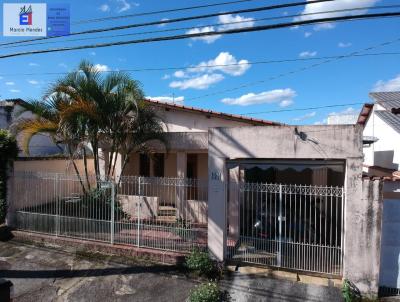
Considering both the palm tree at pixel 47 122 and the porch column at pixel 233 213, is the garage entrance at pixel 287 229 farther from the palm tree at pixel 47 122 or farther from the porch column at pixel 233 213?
the palm tree at pixel 47 122

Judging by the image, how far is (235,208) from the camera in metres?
10.2

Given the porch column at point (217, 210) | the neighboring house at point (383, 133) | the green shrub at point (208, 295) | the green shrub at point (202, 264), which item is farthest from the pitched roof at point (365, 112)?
the green shrub at point (208, 295)

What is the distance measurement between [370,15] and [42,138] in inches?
689

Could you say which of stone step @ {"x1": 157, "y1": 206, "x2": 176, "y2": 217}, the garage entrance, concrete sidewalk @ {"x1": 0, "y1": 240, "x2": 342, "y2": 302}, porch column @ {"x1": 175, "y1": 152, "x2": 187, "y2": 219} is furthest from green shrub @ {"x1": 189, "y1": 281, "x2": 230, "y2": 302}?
stone step @ {"x1": 157, "y1": 206, "x2": 176, "y2": 217}

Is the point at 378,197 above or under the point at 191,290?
above

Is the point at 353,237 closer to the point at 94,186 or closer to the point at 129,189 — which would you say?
the point at 129,189

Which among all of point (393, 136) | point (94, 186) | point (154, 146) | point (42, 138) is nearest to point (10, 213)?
point (94, 186)

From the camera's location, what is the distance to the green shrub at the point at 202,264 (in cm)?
835

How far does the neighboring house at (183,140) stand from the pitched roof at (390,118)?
→ 13.9 feet

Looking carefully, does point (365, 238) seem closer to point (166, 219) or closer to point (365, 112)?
point (166, 219)

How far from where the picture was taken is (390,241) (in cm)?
757

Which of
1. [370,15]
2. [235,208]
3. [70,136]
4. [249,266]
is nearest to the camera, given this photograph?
[370,15]

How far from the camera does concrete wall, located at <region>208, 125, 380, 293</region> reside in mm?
7562

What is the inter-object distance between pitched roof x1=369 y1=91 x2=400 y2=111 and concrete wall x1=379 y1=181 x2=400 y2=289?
6.13 metres
